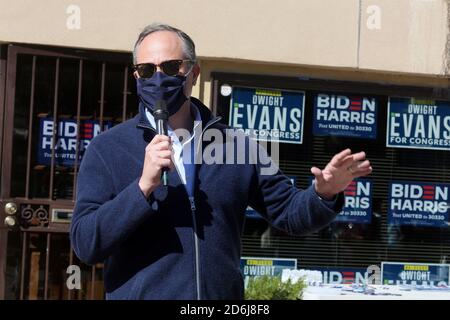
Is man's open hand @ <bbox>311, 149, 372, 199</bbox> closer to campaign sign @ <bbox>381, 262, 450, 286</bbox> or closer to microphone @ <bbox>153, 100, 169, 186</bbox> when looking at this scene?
microphone @ <bbox>153, 100, 169, 186</bbox>

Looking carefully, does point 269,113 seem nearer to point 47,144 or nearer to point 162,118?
point 47,144

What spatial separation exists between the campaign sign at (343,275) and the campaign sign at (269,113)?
42.7 inches

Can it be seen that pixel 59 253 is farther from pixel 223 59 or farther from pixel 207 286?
pixel 207 286

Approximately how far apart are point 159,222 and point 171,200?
0.09m

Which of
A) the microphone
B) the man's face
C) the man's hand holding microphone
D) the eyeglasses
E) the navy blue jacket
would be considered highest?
the man's face

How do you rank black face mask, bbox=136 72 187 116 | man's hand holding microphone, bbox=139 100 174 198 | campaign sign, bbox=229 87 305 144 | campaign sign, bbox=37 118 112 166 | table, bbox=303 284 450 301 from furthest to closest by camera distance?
campaign sign, bbox=229 87 305 144 < campaign sign, bbox=37 118 112 166 < table, bbox=303 284 450 301 < black face mask, bbox=136 72 187 116 < man's hand holding microphone, bbox=139 100 174 198

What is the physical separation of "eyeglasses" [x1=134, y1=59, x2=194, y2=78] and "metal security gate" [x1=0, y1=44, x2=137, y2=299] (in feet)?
11.5

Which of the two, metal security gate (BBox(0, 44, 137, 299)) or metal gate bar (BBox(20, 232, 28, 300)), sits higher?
metal security gate (BBox(0, 44, 137, 299))

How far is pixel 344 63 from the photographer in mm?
6254

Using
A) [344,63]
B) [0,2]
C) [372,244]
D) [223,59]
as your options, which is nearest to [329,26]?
[344,63]

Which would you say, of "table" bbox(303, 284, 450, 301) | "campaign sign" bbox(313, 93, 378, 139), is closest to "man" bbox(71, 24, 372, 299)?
"table" bbox(303, 284, 450, 301)

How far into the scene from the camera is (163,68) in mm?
2660

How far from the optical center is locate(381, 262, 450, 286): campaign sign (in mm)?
6547
